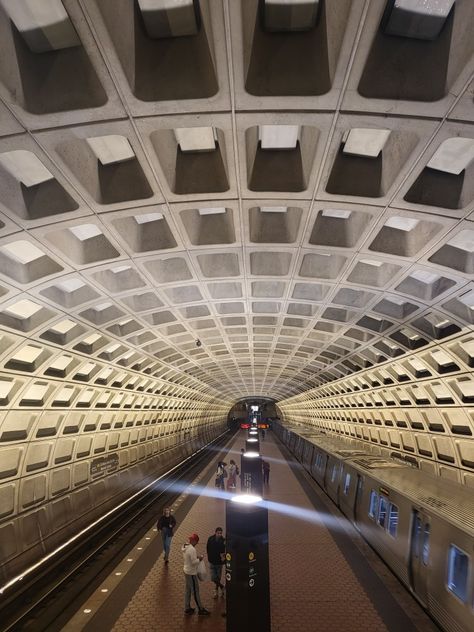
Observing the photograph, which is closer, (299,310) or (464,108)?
(464,108)

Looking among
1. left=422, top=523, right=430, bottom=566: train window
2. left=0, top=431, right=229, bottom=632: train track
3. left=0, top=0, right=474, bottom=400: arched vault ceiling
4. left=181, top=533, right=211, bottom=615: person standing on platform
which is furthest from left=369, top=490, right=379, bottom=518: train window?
left=0, top=431, right=229, bottom=632: train track

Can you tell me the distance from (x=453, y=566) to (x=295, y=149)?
6.80 m

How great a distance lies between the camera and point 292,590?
8.38 meters

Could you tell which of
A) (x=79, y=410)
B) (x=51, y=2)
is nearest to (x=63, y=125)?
(x=51, y=2)

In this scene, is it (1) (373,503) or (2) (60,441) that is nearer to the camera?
(1) (373,503)

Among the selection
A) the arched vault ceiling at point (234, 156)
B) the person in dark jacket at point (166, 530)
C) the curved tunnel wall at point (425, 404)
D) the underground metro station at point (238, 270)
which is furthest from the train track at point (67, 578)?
the curved tunnel wall at point (425, 404)

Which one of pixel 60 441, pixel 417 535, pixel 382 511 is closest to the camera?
pixel 417 535

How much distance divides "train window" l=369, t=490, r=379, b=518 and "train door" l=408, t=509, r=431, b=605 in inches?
102

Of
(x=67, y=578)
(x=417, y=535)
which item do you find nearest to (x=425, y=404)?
(x=417, y=535)

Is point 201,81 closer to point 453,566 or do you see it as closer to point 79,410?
point 453,566

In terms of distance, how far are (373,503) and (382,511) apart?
76cm

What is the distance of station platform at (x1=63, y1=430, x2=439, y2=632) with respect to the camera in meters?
7.19

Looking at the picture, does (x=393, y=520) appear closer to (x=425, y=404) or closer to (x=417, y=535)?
(x=417, y=535)

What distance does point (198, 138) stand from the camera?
5.58 metres
